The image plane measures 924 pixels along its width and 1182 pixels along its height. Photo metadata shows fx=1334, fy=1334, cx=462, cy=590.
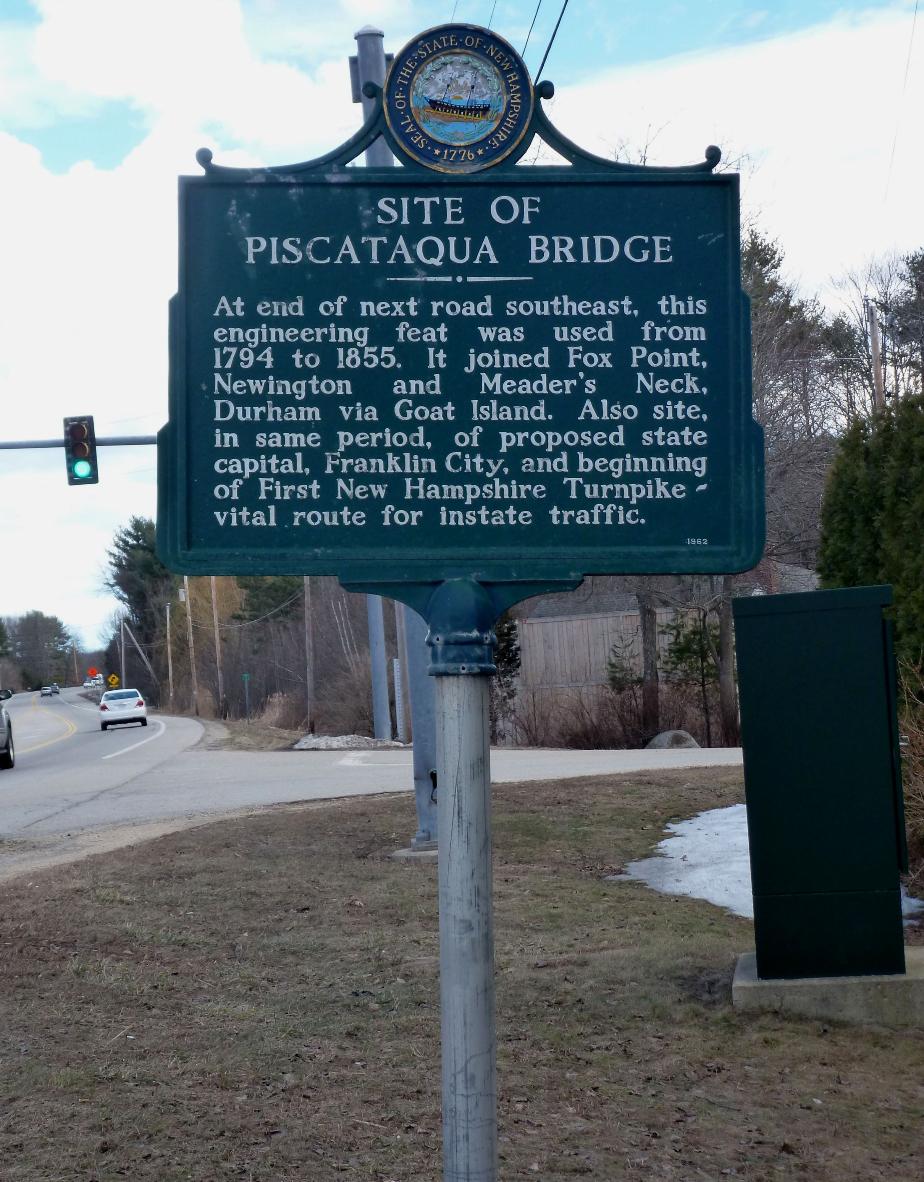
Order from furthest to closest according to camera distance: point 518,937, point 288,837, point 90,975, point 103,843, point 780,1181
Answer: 1. point 103,843
2. point 288,837
3. point 518,937
4. point 90,975
5. point 780,1181

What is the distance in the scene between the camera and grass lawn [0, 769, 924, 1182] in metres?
4.02

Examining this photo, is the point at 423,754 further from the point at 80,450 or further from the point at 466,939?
the point at 80,450

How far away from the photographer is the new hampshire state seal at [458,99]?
316cm

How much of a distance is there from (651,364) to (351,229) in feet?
2.66

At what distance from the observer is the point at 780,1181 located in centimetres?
376

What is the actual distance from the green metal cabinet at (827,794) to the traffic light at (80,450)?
14.7 m

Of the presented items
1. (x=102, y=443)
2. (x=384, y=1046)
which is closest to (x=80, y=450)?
(x=102, y=443)

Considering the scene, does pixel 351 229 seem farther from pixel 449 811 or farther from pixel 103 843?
pixel 103 843

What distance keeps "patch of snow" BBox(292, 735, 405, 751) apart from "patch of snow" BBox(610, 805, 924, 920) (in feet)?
51.1

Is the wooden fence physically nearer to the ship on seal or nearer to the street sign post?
the street sign post

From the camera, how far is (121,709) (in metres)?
46.2

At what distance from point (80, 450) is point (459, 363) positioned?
1617 cm

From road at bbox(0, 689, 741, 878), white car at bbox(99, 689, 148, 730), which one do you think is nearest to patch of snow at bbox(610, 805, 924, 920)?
road at bbox(0, 689, 741, 878)

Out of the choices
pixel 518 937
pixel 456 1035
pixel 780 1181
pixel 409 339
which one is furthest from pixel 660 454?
pixel 518 937
